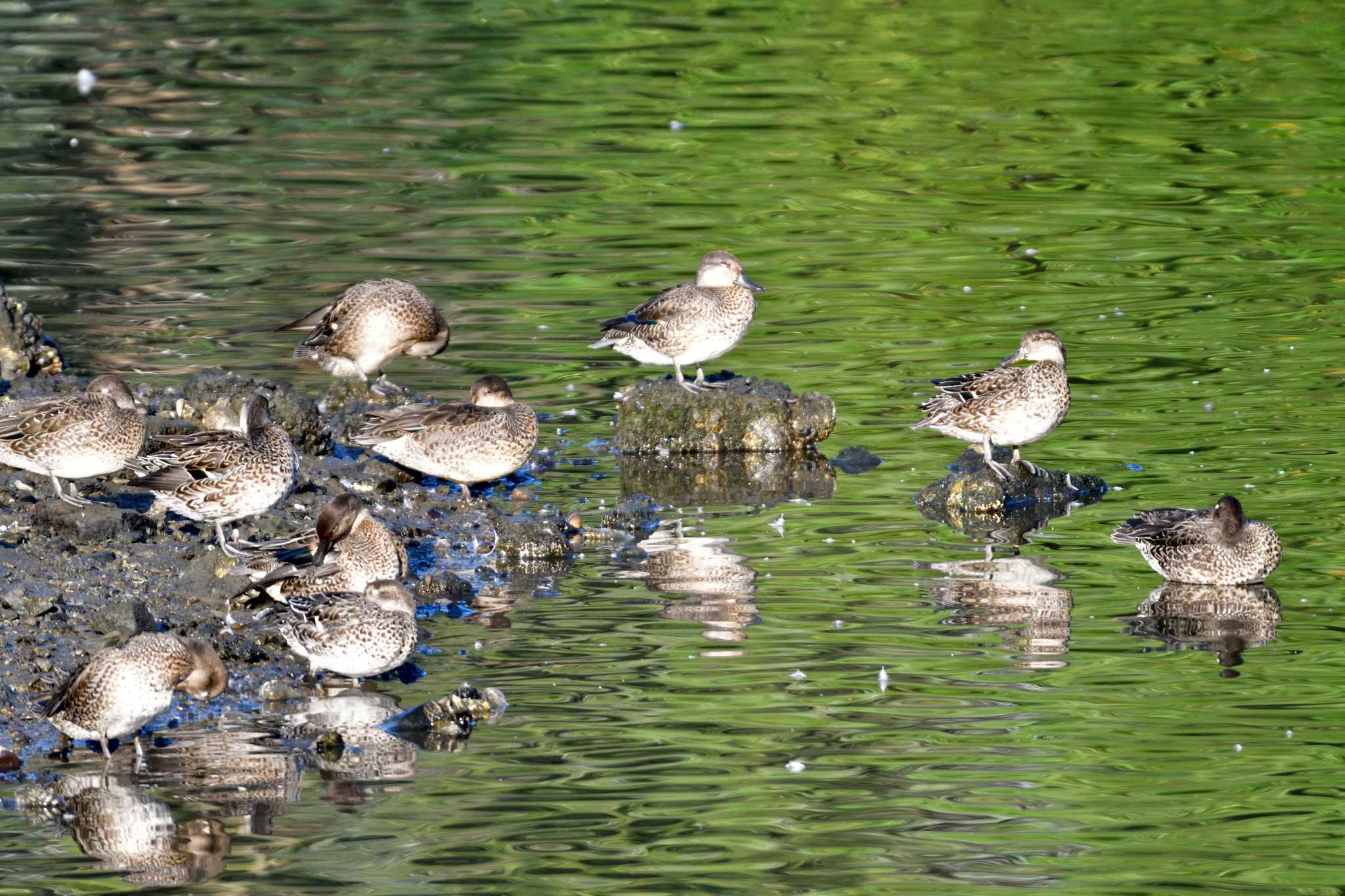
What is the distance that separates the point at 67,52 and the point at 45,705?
1199 inches

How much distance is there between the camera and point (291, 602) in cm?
1173

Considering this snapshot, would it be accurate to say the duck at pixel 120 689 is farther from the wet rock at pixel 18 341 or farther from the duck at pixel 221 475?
the wet rock at pixel 18 341

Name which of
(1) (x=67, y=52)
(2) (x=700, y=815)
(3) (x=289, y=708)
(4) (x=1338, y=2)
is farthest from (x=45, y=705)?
(4) (x=1338, y=2)

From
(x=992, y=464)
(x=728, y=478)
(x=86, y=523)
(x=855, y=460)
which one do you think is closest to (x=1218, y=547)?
(x=992, y=464)

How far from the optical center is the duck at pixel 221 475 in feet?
43.0

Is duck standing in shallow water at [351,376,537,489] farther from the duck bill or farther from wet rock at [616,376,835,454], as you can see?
the duck bill

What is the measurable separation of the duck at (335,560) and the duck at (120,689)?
1.82 m

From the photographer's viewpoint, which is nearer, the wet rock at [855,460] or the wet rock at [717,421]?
the wet rock at [855,460]

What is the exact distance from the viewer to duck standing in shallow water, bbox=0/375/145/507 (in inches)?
527

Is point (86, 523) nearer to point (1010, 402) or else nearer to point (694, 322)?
point (694, 322)

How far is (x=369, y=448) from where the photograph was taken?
15.8 metres

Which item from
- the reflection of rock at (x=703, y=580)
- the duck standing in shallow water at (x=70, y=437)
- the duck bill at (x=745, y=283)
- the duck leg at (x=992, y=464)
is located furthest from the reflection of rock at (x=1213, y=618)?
the duck standing in shallow water at (x=70, y=437)

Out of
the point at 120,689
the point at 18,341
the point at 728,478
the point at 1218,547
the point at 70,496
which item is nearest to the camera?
the point at 120,689

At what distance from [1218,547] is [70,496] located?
25.9 feet
